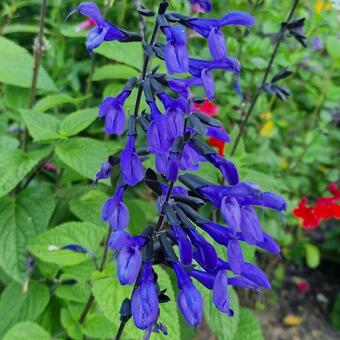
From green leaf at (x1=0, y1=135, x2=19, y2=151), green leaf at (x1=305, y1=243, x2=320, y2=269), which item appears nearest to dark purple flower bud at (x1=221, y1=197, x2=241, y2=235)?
green leaf at (x1=0, y1=135, x2=19, y2=151)

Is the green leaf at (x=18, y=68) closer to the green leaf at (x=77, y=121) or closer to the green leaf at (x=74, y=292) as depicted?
the green leaf at (x=77, y=121)

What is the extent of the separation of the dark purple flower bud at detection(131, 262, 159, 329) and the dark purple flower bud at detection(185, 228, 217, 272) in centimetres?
12

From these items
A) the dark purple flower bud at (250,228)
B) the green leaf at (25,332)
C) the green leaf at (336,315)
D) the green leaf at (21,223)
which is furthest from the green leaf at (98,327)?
the green leaf at (336,315)

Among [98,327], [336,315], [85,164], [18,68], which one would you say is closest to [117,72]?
[18,68]

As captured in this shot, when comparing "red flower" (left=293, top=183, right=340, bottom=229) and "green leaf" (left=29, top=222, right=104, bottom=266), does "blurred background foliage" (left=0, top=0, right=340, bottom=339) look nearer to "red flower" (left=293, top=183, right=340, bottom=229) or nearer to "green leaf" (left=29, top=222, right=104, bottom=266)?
"green leaf" (left=29, top=222, right=104, bottom=266)

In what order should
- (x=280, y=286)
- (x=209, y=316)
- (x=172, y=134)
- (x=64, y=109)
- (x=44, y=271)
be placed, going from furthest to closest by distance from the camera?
1. (x=280, y=286)
2. (x=64, y=109)
3. (x=44, y=271)
4. (x=209, y=316)
5. (x=172, y=134)

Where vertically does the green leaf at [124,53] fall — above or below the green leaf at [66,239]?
above

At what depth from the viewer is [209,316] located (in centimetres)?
180

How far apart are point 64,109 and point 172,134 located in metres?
2.04

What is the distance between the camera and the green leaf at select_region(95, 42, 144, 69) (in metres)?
1.99

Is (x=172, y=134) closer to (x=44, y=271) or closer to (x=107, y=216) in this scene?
(x=107, y=216)

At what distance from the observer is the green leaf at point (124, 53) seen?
6.54ft

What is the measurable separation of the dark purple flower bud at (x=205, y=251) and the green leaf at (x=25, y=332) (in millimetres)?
849

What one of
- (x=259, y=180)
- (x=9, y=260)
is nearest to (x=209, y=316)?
(x=259, y=180)
